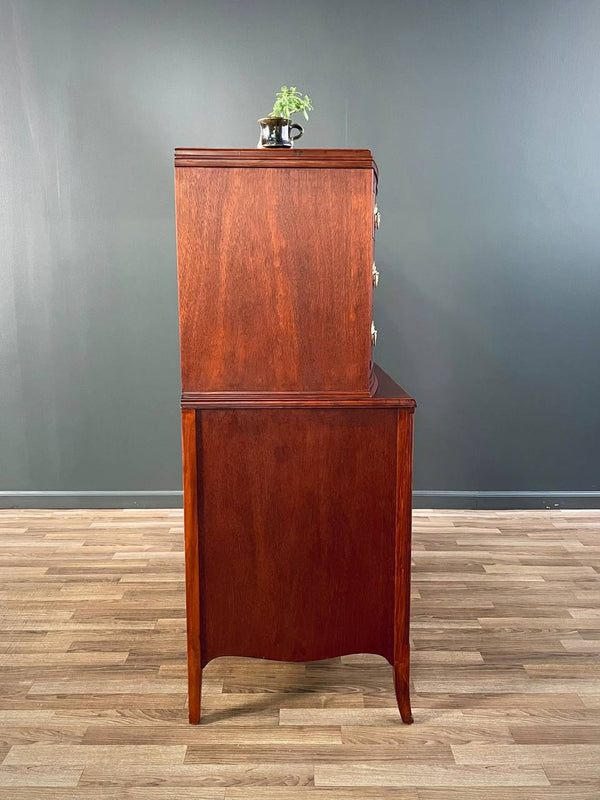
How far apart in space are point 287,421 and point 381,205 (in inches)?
77.5

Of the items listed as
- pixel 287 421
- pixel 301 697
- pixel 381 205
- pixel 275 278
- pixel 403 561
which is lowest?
pixel 301 697

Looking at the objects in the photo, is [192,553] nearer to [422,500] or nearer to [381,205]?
[422,500]

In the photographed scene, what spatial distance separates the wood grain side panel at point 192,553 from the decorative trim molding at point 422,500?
1.78 meters

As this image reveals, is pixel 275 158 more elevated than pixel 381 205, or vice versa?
pixel 381 205

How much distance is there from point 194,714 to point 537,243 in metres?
2.67

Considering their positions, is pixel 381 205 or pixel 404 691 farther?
pixel 381 205

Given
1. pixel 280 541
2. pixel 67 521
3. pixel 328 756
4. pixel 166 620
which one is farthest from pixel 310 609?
pixel 67 521

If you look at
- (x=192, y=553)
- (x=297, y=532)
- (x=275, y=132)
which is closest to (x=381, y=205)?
(x=275, y=132)

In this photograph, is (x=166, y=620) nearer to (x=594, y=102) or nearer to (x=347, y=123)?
(x=347, y=123)

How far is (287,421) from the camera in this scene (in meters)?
1.75

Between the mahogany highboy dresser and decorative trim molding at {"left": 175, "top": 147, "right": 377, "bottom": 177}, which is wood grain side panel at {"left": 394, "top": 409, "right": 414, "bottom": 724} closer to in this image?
the mahogany highboy dresser

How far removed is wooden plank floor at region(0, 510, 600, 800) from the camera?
1644mm

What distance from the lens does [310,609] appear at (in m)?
1.85

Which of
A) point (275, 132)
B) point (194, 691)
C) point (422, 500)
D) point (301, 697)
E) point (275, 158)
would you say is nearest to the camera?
point (275, 158)
